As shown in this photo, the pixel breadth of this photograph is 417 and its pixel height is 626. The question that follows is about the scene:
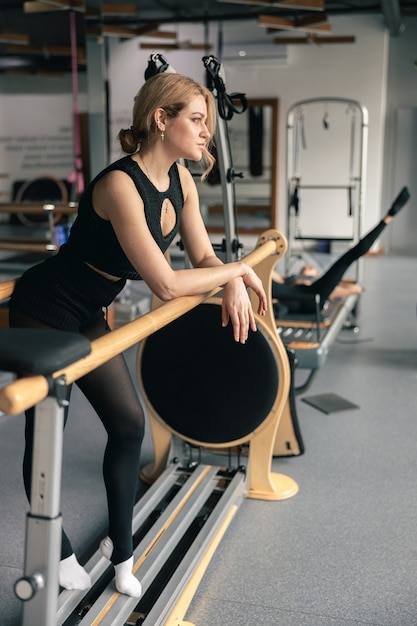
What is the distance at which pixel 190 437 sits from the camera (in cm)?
284

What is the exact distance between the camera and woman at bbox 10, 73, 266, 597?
5.64 feet

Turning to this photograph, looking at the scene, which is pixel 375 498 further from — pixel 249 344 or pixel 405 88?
pixel 405 88

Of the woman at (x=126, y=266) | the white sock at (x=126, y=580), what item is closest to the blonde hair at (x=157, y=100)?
the woman at (x=126, y=266)

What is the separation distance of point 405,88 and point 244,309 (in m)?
9.25

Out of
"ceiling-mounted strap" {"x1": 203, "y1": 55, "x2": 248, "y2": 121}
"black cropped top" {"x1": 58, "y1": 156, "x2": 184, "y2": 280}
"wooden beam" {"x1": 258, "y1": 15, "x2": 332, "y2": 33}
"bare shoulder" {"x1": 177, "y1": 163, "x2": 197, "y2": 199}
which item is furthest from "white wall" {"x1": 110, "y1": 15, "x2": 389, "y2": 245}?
"black cropped top" {"x1": 58, "y1": 156, "x2": 184, "y2": 280}

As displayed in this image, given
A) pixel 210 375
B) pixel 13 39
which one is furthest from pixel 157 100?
pixel 13 39

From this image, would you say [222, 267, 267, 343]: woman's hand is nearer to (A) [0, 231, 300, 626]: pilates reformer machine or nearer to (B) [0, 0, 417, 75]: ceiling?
(A) [0, 231, 300, 626]: pilates reformer machine

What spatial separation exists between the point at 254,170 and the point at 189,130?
352 inches

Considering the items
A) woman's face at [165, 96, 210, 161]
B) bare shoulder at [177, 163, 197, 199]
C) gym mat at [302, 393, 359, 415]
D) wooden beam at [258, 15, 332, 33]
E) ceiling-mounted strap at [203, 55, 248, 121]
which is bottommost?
gym mat at [302, 393, 359, 415]

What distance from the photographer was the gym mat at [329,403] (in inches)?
152

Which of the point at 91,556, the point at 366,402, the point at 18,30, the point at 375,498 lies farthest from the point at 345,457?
the point at 18,30

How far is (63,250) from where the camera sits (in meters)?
1.87

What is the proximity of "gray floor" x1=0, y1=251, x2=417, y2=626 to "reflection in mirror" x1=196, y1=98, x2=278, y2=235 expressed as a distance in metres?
6.69

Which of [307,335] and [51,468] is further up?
[51,468]
